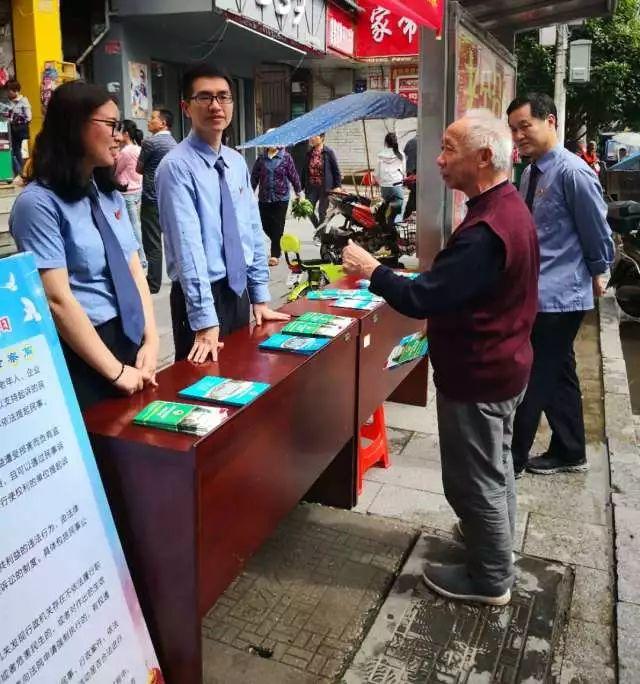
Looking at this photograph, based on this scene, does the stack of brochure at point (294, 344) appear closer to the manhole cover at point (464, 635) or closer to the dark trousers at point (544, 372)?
the manhole cover at point (464, 635)

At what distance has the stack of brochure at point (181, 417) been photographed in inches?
77.3

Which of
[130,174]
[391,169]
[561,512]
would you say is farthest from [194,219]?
[391,169]

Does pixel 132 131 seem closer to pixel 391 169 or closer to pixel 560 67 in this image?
pixel 391 169

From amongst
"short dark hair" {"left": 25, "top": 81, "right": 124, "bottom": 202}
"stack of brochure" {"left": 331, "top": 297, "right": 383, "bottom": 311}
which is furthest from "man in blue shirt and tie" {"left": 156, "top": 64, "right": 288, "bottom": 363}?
"short dark hair" {"left": 25, "top": 81, "right": 124, "bottom": 202}

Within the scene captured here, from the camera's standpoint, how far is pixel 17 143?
10.9 meters

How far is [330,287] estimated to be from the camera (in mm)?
4059

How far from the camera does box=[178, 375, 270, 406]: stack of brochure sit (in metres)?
2.18

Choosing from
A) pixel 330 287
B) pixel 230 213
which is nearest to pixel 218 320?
pixel 230 213

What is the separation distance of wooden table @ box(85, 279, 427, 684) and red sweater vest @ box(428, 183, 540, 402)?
0.50 metres

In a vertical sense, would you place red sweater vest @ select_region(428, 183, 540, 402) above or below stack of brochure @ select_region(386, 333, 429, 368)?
above

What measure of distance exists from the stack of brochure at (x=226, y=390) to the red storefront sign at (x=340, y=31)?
15906 millimetres

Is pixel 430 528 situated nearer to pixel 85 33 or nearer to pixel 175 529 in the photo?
pixel 175 529

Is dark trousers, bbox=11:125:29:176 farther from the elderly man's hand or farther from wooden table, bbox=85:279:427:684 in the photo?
the elderly man's hand

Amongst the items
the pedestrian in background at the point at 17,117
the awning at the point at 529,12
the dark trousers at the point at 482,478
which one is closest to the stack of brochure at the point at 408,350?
the dark trousers at the point at 482,478
